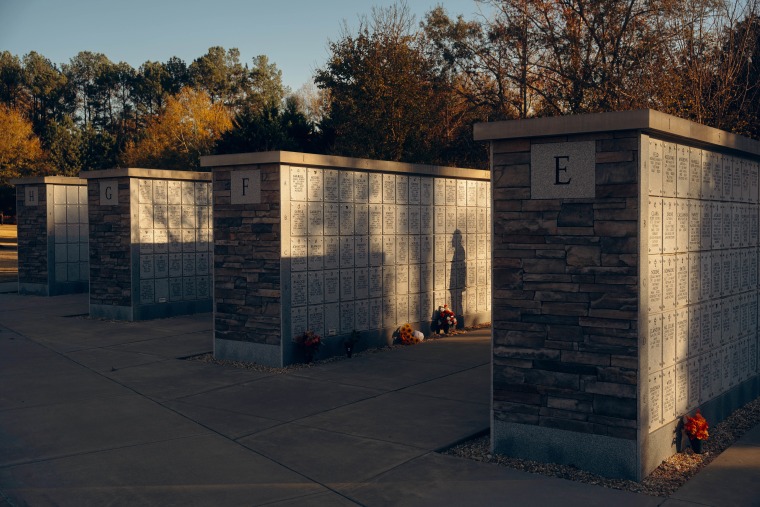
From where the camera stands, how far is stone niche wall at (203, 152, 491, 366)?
38.0ft

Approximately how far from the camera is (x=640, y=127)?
637 cm

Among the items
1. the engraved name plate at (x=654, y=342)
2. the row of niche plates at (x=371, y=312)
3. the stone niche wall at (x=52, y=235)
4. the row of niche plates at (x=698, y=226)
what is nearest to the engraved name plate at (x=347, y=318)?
the row of niche plates at (x=371, y=312)

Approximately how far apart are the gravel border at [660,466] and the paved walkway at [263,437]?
0.48ft

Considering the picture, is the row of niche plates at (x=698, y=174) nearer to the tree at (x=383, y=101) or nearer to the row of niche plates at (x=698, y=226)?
the row of niche plates at (x=698, y=226)

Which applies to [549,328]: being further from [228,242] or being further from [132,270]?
[132,270]

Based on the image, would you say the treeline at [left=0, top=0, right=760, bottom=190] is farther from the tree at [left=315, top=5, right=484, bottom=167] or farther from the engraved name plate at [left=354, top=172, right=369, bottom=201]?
the engraved name plate at [left=354, top=172, right=369, bottom=201]

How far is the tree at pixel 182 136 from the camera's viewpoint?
1603 inches

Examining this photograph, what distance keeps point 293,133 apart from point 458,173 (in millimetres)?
17973

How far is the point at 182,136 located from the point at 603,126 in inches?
1483

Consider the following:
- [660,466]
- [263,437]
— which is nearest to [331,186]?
[263,437]

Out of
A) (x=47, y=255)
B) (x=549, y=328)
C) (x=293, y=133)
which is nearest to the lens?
(x=549, y=328)

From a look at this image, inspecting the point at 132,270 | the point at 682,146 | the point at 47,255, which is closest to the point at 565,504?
the point at 682,146

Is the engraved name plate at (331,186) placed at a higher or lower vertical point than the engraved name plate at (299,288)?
higher

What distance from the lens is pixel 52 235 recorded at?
2142 cm
